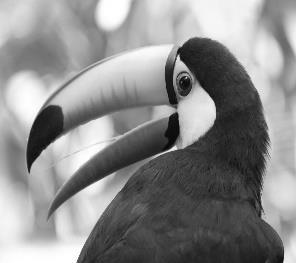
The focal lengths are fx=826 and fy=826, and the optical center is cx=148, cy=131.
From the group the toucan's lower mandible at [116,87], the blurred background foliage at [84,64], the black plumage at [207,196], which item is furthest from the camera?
the blurred background foliage at [84,64]

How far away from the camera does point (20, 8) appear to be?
6215 mm

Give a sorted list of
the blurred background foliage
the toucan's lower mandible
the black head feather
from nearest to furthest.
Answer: the black head feather
the toucan's lower mandible
the blurred background foliage

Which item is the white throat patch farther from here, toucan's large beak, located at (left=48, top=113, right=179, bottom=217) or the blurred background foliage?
the blurred background foliage

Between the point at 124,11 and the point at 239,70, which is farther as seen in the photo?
the point at 124,11

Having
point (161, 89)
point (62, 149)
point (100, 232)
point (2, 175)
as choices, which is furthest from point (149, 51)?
point (2, 175)

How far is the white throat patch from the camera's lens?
2.76m

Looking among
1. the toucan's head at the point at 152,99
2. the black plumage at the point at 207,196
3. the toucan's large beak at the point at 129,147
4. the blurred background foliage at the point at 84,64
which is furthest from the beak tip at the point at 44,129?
the blurred background foliage at the point at 84,64

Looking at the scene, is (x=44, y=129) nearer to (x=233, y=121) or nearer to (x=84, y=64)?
(x=233, y=121)

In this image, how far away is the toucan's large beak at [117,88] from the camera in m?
2.80

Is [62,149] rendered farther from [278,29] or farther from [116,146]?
[116,146]

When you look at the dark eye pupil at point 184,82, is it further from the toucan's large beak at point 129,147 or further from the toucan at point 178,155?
the toucan's large beak at point 129,147

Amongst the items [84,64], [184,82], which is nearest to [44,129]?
[184,82]

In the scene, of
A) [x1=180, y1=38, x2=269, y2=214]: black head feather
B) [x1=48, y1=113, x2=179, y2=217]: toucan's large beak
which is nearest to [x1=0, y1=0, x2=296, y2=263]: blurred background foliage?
[x1=48, y1=113, x2=179, y2=217]: toucan's large beak

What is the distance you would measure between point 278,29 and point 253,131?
3269mm
